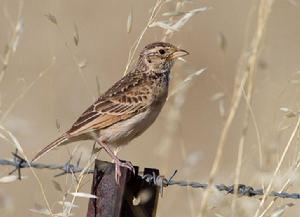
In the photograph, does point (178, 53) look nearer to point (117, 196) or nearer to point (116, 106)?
point (116, 106)

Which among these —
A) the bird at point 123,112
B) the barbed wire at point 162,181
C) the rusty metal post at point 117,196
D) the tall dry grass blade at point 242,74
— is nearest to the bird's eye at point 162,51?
the bird at point 123,112

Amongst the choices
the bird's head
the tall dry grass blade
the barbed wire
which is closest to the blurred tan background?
the bird's head

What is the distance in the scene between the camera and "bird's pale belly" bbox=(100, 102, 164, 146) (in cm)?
689

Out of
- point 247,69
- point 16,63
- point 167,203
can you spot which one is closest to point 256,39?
point 247,69

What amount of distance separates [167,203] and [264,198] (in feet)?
2.82

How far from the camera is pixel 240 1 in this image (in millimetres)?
16328

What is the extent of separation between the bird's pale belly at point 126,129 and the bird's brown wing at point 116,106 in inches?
1.4

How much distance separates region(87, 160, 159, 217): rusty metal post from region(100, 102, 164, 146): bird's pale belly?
6.58 feet

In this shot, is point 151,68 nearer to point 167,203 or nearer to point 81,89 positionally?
point 167,203

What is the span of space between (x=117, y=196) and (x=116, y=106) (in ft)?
7.37

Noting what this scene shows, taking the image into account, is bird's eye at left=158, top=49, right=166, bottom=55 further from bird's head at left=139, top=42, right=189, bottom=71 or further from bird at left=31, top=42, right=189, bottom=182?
bird at left=31, top=42, right=189, bottom=182

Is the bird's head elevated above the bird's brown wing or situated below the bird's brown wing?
above

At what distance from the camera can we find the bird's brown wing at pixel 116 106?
668cm

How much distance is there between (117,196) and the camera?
4762 millimetres
